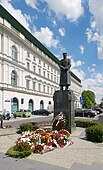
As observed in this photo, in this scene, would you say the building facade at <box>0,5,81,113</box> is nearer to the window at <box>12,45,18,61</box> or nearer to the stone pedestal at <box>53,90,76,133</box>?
the window at <box>12,45,18,61</box>

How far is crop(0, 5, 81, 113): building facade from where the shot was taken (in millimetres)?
35344

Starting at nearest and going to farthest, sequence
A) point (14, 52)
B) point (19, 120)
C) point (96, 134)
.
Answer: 1. point (96, 134)
2. point (19, 120)
3. point (14, 52)

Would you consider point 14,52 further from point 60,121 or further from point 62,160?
point 62,160

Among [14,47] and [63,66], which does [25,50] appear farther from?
[63,66]

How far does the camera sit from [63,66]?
12.6 metres

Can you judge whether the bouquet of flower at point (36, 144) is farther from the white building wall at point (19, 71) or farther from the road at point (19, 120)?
the white building wall at point (19, 71)

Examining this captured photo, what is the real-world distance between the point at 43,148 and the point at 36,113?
125ft

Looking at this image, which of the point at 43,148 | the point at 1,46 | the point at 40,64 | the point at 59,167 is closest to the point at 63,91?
the point at 43,148

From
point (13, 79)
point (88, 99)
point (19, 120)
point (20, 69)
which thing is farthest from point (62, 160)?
point (88, 99)

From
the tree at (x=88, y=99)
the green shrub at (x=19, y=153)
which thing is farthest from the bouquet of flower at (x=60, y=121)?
the tree at (x=88, y=99)

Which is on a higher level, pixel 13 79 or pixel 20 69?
pixel 20 69

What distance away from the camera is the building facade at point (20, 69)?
35344mm

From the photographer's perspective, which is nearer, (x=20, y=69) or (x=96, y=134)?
(x=96, y=134)

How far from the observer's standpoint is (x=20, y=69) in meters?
41.8
